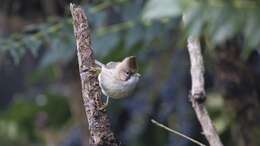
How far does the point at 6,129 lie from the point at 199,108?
9.82 feet

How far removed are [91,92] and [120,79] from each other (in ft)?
0.28

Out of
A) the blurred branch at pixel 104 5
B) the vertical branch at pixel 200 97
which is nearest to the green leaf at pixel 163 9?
the vertical branch at pixel 200 97

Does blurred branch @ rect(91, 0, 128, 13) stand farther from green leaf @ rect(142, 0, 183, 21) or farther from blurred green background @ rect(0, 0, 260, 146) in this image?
green leaf @ rect(142, 0, 183, 21)

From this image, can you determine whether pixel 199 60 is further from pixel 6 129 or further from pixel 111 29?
pixel 6 129

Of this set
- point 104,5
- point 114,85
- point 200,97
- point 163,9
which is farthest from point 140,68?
point 163,9

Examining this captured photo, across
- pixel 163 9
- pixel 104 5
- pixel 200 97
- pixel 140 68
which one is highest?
pixel 163 9

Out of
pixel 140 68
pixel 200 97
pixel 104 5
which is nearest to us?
pixel 200 97

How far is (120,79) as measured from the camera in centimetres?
198

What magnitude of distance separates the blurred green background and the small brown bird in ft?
0.51

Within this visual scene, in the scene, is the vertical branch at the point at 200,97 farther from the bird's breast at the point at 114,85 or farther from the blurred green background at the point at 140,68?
the bird's breast at the point at 114,85

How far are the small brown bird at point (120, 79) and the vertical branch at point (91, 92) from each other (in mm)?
46

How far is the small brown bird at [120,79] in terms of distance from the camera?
6.47 ft

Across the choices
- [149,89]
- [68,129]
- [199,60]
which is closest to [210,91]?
[149,89]

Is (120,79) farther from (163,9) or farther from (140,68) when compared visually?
(140,68)
